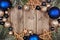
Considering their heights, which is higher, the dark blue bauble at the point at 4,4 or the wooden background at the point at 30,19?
the dark blue bauble at the point at 4,4

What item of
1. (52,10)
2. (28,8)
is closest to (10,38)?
(28,8)

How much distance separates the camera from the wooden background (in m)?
1.40

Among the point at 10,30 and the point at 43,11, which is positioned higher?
the point at 43,11

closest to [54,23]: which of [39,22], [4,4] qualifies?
[39,22]

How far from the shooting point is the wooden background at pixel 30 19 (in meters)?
1.40

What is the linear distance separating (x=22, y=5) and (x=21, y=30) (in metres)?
0.17

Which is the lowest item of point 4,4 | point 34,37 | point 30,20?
point 34,37

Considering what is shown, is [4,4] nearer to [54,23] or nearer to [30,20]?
[30,20]

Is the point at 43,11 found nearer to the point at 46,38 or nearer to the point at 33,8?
the point at 33,8

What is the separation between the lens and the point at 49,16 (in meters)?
1.38

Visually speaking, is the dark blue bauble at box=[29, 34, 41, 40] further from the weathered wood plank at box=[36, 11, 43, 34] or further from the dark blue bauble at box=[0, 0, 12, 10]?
the dark blue bauble at box=[0, 0, 12, 10]

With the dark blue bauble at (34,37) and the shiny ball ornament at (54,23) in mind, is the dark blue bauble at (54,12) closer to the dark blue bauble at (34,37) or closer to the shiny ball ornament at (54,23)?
the shiny ball ornament at (54,23)

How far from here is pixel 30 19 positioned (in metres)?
1.40

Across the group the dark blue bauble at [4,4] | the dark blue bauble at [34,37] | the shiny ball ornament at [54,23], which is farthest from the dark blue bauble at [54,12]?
A: the dark blue bauble at [4,4]
